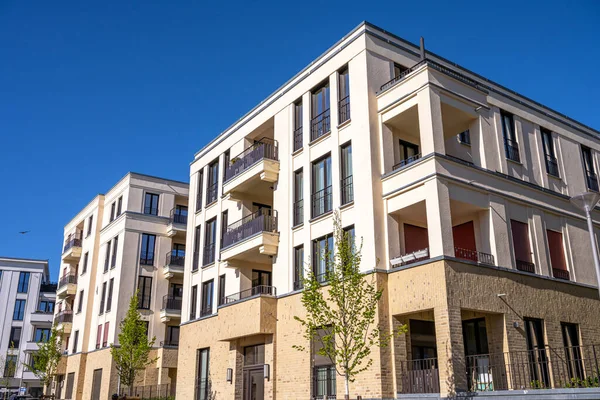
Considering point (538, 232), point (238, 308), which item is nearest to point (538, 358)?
point (538, 232)

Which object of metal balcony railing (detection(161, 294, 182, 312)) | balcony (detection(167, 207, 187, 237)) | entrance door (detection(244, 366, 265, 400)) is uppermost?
balcony (detection(167, 207, 187, 237))

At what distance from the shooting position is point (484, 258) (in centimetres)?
2083

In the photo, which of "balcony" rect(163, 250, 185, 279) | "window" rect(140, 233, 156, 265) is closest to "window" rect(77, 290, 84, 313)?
"window" rect(140, 233, 156, 265)

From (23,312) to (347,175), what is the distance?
69225mm

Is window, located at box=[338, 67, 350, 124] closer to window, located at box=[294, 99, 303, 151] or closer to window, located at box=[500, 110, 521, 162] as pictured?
window, located at box=[294, 99, 303, 151]

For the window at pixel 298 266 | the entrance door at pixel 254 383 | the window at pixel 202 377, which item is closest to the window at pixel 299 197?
the window at pixel 298 266

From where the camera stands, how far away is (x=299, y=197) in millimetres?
26062

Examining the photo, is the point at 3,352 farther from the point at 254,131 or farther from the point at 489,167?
the point at 489,167

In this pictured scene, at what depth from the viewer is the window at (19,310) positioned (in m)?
77.5

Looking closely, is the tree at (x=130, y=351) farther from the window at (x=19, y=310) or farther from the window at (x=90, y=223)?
the window at (x=19, y=310)

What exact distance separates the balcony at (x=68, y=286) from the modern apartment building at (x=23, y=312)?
25.5m

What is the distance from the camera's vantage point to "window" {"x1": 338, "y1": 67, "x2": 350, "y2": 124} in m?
24.2

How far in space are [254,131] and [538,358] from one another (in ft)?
57.7

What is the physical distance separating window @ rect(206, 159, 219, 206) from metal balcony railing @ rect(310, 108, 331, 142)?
9.18 metres
